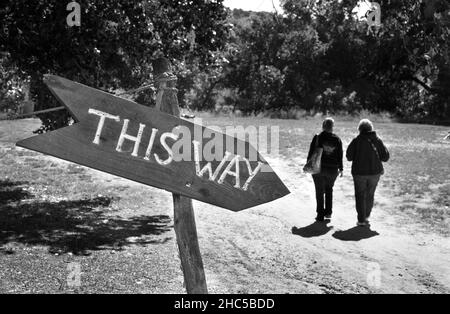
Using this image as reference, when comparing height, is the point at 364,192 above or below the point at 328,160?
below

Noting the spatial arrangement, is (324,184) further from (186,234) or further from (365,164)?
(186,234)

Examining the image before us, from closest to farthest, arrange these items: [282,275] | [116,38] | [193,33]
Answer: [282,275]
[116,38]
[193,33]

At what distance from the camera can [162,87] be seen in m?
3.94

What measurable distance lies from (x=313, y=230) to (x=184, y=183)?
7040 millimetres

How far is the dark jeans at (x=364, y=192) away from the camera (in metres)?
10.6

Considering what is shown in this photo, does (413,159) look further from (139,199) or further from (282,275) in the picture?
(282,275)

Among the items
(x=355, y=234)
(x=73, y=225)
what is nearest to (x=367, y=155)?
(x=355, y=234)

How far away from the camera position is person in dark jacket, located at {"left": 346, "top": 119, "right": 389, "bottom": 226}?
34.4 feet

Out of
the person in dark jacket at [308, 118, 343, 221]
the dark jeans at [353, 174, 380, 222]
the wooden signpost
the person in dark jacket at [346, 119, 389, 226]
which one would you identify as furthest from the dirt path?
the wooden signpost

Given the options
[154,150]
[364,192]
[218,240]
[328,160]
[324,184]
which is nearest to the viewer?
[154,150]

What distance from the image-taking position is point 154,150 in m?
3.52

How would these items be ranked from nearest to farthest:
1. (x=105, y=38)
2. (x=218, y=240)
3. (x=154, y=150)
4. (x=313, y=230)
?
1. (x=154, y=150)
2. (x=218, y=240)
3. (x=105, y=38)
4. (x=313, y=230)
